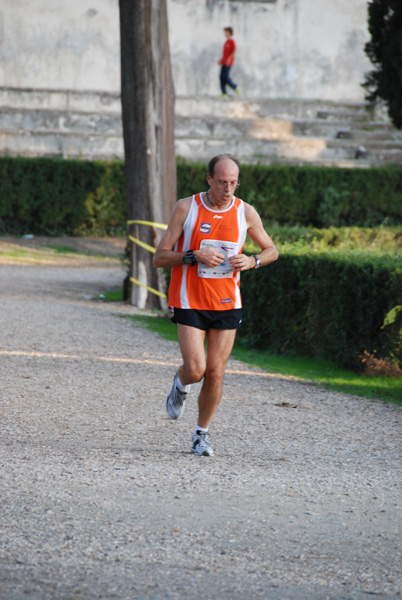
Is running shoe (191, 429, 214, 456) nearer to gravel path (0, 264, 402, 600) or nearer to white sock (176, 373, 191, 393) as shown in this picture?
gravel path (0, 264, 402, 600)

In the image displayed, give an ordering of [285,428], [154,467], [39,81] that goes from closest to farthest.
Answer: [154,467]
[285,428]
[39,81]

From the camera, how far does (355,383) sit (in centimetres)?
829

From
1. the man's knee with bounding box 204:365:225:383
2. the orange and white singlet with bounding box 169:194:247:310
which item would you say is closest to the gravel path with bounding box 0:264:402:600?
the man's knee with bounding box 204:365:225:383

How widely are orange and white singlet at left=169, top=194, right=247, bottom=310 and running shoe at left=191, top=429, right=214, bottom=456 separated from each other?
2.64 feet

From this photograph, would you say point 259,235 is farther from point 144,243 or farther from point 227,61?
point 227,61

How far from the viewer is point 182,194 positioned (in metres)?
22.3

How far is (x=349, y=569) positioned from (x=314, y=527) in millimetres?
527

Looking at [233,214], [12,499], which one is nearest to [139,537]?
[12,499]

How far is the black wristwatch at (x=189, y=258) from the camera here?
5.21 metres

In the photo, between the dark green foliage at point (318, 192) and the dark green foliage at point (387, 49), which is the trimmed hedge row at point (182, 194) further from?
the dark green foliage at point (387, 49)

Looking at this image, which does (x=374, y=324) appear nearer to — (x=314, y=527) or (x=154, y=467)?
(x=154, y=467)

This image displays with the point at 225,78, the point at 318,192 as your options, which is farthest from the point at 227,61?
the point at 318,192

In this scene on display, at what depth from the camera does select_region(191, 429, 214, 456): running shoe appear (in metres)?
5.46

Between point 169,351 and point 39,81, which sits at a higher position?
point 39,81
